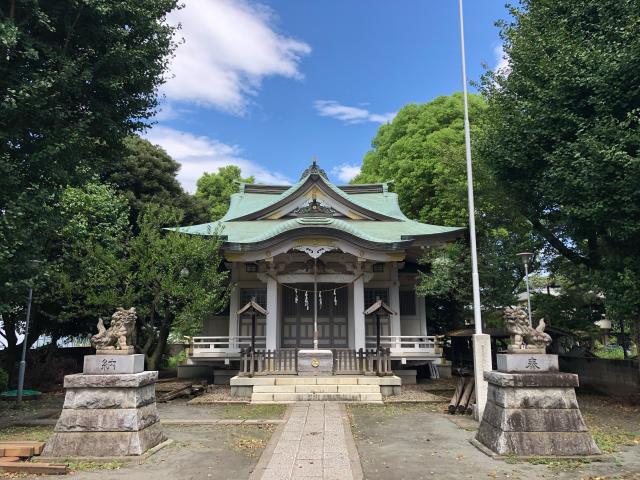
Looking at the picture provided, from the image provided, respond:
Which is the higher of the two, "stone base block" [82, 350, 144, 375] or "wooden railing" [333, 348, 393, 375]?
"stone base block" [82, 350, 144, 375]

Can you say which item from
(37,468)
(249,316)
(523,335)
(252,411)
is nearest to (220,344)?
(249,316)

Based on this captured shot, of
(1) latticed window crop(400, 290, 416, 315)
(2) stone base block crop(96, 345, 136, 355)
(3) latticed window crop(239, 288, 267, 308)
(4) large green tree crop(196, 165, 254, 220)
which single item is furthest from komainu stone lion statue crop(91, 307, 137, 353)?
(4) large green tree crop(196, 165, 254, 220)

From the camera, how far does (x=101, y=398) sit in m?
7.36

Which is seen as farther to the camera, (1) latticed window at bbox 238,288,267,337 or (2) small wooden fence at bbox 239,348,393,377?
(1) latticed window at bbox 238,288,267,337

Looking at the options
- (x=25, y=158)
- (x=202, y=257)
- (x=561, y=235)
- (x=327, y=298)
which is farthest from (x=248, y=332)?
(x=561, y=235)

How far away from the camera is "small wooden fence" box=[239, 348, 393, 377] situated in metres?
14.5

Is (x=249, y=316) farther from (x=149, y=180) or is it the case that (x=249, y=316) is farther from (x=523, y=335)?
(x=523, y=335)

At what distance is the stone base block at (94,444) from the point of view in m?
7.12

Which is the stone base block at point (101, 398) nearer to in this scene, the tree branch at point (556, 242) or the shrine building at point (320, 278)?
the shrine building at point (320, 278)

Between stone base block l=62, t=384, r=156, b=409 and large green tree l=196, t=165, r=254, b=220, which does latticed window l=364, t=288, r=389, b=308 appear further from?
large green tree l=196, t=165, r=254, b=220

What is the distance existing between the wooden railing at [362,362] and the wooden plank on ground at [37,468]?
9.24 m

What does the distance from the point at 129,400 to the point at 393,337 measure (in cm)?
1111

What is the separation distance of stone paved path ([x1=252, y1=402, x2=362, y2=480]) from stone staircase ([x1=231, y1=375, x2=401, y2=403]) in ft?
7.66

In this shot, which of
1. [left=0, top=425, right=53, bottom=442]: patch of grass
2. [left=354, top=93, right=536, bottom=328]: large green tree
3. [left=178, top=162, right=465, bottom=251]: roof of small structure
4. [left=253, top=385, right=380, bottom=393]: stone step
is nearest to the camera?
[left=0, top=425, right=53, bottom=442]: patch of grass
